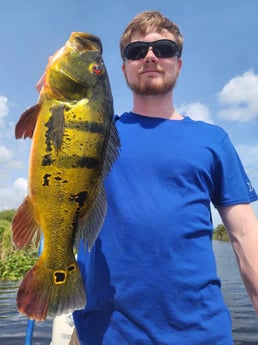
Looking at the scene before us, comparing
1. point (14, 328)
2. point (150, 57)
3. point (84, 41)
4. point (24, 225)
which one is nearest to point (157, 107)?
point (150, 57)

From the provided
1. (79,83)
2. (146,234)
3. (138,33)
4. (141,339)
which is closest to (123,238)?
(146,234)

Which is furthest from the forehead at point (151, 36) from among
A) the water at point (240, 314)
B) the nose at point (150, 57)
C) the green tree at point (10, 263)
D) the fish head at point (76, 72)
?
the green tree at point (10, 263)

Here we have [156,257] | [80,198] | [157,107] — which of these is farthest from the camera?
[157,107]

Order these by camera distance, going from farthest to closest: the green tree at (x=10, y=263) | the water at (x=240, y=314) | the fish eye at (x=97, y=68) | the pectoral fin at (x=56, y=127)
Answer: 1. the green tree at (x=10, y=263)
2. the water at (x=240, y=314)
3. the fish eye at (x=97, y=68)
4. the pectoral fin at (x=56, y=127)

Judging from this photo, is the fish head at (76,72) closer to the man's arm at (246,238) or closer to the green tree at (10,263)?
the man's arm at (246,238)

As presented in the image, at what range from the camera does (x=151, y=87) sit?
10.9ft

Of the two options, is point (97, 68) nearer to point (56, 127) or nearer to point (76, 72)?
point (76, 72)

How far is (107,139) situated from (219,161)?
A: 99 centimetres

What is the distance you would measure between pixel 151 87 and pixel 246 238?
4.61ft

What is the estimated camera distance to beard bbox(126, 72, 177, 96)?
130 inches

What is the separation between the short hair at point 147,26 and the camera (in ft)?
11.3

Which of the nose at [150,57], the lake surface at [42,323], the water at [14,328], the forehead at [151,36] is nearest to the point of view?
the nose at [150,57]

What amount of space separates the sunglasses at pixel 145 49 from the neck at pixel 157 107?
318mm

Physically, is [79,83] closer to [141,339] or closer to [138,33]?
[138,33]
